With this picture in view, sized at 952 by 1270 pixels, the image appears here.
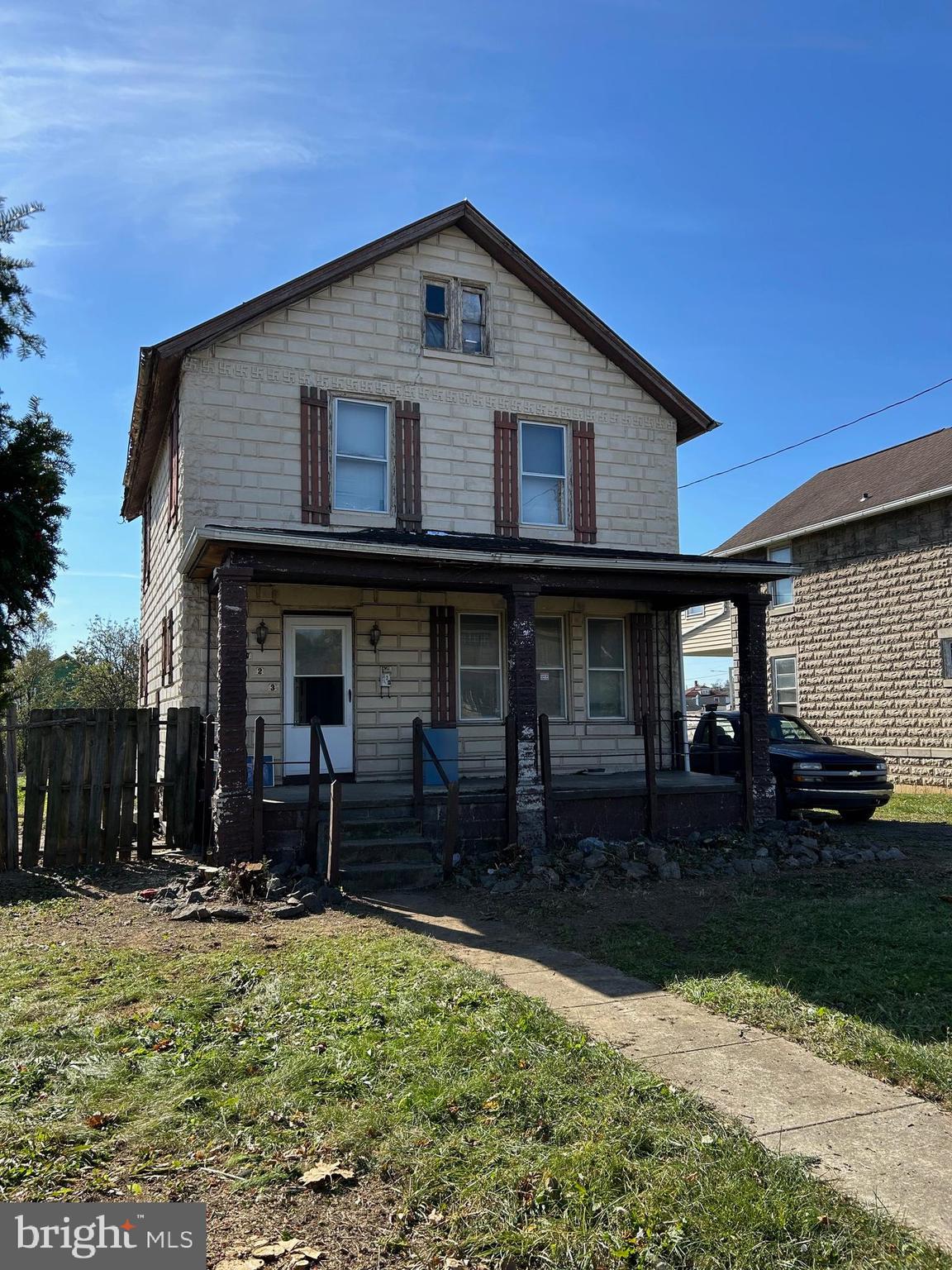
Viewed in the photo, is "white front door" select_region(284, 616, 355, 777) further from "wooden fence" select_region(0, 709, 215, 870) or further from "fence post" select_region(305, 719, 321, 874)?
"fence post" select_region(305, 719, 321, 874)

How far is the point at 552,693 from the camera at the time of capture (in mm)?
15062

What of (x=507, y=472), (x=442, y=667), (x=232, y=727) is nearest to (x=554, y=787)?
(x=442, y=667)

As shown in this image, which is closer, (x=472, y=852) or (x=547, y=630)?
(x=472, y=852)

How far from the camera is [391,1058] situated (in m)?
4.75

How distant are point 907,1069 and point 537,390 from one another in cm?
1224

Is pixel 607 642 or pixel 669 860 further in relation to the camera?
pixel 607 642

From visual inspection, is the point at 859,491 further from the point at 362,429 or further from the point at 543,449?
the point at 362,429

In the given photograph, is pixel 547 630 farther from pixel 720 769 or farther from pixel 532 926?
pixel 532 926

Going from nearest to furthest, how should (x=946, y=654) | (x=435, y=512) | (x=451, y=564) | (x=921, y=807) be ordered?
(x=451, y=564), (x=435, y=512), (x=921, y=807), (x=946, y=654)

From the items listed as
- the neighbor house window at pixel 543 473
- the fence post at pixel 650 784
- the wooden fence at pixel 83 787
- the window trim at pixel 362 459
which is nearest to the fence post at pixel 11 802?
the wooden fence at pixel 83 787

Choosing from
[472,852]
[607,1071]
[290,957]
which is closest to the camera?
[607,1071]

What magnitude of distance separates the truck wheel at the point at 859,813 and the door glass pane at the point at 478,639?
238 inches

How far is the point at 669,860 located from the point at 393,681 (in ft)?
15.9

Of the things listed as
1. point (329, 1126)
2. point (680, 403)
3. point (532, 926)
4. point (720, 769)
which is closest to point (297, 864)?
point (532, 926)
